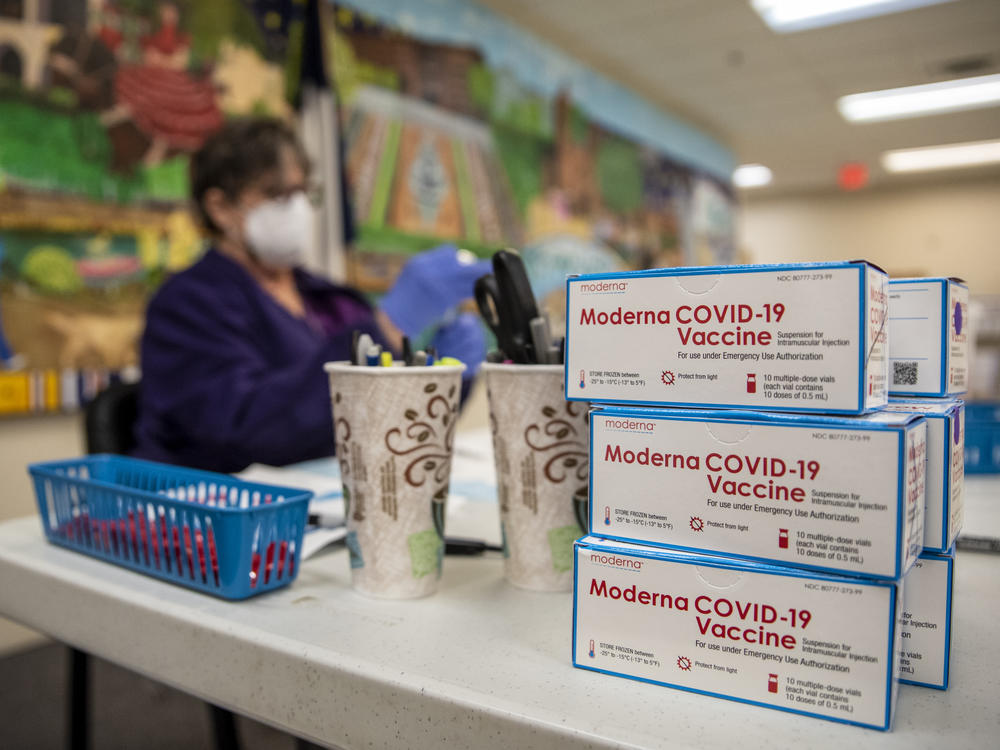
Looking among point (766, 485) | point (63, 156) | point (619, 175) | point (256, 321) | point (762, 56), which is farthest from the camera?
point (619, 175)

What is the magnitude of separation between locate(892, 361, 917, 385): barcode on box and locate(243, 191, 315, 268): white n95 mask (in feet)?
3.55

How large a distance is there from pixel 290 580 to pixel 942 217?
8048mm

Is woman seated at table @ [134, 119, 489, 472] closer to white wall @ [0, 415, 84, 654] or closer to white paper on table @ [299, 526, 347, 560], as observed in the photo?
white paper on table @ [299, 526, 347, 560]

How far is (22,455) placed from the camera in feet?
5.71

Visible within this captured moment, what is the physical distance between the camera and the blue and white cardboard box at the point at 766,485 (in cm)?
33

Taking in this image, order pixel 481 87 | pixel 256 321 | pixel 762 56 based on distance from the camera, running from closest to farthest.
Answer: pixel 256 321
pixel 481 87
pixel 762 56

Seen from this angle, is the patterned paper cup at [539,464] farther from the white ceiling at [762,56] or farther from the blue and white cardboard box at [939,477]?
the white ceiling at [762,56]

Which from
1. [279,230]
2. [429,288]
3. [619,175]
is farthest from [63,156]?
[619,175]

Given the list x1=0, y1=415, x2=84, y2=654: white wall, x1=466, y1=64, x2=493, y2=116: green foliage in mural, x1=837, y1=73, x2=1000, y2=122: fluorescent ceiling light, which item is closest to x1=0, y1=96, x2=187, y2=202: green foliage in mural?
x1=0, y1=415, x2=84, y2=654: white wall

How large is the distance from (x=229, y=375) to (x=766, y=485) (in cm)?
85

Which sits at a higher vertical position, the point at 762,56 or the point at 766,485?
the point at 762,56

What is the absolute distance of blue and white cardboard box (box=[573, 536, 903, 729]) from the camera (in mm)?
335

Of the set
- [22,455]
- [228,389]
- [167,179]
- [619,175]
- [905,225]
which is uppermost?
[905,225]

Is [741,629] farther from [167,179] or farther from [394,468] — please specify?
[167,179]
